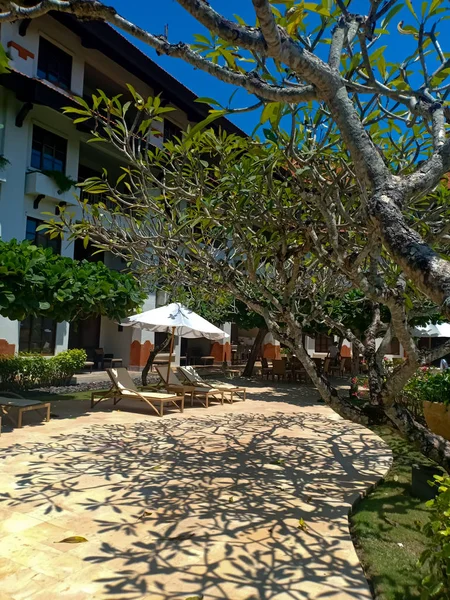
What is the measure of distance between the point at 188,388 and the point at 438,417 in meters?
6.70

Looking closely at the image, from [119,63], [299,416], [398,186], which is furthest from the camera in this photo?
[119,63]

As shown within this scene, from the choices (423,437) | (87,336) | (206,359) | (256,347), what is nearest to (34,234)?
(87,336)

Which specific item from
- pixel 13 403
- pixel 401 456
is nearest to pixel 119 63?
pixel 13 403

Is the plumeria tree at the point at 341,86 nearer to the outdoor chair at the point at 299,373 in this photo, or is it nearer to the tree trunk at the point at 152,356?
the tree trunk at the point at 152,356

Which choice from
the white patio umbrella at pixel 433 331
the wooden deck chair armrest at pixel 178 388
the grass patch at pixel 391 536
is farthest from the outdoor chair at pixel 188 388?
the white patio umbrella at pixel 433 331

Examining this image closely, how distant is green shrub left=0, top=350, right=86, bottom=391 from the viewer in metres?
13.1

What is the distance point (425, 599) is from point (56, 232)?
7.67 metres

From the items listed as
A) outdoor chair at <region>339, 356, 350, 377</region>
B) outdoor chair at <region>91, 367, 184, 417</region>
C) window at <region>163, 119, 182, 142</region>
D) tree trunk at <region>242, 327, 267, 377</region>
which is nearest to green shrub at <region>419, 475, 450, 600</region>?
outdoor chair at <region>91, 367, 184, 417</region>

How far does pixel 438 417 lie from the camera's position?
6.65 metres

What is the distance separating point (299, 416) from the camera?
35.7 feet

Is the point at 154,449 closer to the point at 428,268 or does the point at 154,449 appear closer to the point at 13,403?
the point at 13,403

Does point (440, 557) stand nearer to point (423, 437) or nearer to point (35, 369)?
point (423, 437)

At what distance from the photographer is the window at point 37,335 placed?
1563cm

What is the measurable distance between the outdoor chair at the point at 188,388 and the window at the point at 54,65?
35.9 ft
